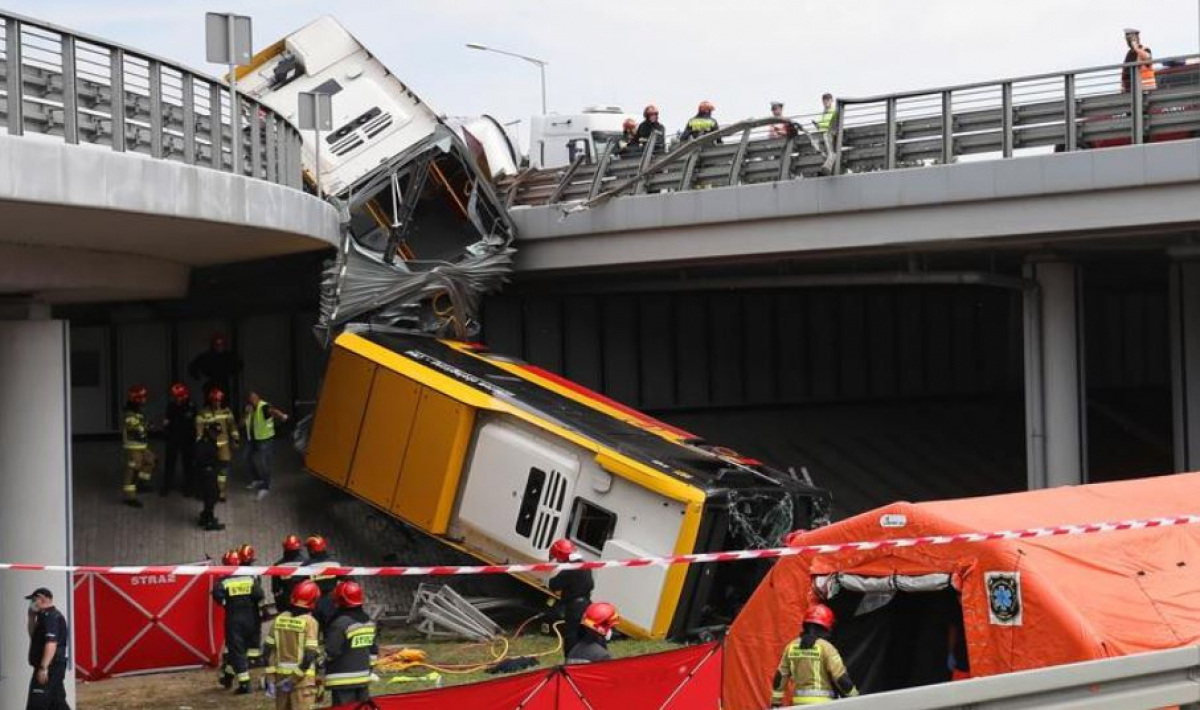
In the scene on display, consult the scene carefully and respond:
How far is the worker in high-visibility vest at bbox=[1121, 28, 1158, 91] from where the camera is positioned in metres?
18.8

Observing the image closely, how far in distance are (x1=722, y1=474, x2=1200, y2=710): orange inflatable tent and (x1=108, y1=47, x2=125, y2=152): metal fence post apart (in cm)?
592

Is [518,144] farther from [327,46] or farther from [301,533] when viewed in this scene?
[301,533]

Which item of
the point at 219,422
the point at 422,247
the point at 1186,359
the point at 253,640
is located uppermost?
the point at 422,247

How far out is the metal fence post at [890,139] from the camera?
782 inches

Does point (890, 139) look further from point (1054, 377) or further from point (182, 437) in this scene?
point (182, 437)

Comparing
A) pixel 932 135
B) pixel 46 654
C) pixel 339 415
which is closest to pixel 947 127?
pixel 932 135

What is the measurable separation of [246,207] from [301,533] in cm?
813

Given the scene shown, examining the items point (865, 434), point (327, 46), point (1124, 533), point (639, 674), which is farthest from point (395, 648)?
point (865, 434)

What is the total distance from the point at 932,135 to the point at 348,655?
11.0 metres

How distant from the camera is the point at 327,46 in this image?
2591cm

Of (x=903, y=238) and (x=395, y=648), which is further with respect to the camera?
(x=903, y=238)

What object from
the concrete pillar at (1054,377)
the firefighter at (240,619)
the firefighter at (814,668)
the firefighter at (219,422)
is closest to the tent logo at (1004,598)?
the firefighter at (814,668)

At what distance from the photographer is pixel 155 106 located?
13102 mm

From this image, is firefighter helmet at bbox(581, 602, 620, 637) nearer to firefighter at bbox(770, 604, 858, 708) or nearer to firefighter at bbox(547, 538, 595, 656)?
firefighter at bbox(770, 604, 858, 708)
